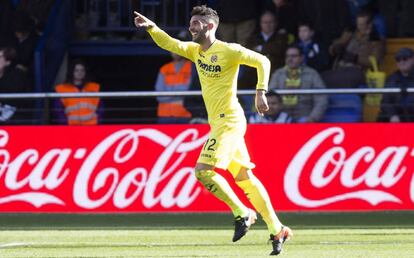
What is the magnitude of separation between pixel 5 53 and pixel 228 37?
3.15 meters

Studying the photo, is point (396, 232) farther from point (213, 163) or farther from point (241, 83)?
point (241, 83)

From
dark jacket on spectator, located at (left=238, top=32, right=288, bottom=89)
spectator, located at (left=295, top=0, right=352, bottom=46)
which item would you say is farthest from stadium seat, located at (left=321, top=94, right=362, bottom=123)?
spectator, located at (left=295, top=0, right=352, bottom=46)

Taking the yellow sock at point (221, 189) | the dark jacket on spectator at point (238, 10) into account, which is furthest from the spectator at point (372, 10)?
the yellow sock at point (221, 189)

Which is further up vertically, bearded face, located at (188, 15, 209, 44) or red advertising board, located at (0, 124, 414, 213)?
A: bearded face, located at (188, 15, 209, 44)

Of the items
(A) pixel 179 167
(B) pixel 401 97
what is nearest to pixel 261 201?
(A) pixel 179 167

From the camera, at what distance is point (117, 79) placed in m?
19.6

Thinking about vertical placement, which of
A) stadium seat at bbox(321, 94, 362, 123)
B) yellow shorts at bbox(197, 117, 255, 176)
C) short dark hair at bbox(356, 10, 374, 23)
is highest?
short dark hair at bbox(356, 10, 374, 23)

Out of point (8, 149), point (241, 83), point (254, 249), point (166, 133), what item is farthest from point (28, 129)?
point (254, 249)

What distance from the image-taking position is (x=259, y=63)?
10898 millimetres

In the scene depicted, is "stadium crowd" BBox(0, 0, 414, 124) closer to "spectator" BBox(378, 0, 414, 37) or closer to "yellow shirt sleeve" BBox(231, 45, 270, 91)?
"spectator" BBox(378, 0, 414, 37)

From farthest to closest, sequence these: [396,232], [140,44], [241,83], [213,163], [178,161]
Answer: [140,44], [241,83], [178,161], [396,232], [213,163]

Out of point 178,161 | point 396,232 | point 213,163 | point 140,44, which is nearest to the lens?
point 213,163

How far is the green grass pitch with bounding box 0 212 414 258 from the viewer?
11359mm

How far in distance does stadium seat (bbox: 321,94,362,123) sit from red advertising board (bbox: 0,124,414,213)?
0.42 m
